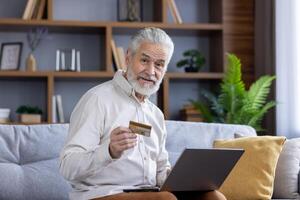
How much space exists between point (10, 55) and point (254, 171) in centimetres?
250

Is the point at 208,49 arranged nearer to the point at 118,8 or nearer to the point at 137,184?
the point at 118,8

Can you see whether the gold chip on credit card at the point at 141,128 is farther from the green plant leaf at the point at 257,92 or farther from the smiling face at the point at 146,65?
the green plant leaf at the point at 257,92

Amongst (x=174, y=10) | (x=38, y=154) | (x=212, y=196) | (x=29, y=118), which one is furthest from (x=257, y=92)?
(x=212, y=196)

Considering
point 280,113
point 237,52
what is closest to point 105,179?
point 280,113

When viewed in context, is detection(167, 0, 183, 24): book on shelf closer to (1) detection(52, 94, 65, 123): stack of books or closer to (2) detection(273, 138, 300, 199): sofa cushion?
(1) detection(52, 94, 65, 123): stack of books

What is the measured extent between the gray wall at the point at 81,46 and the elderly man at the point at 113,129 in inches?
100

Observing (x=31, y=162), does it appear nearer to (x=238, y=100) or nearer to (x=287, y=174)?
(x=287, y=174)

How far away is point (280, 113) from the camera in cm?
461

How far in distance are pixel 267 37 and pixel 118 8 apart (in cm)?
120

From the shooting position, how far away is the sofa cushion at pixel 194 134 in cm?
329

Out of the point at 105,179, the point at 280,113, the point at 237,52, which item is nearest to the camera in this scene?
the point at 105,179

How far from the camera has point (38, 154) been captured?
3.06m

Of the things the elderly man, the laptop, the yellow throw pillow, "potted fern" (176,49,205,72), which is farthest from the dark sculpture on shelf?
the laptop

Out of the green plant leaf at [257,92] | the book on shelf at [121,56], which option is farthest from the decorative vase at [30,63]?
the green plant leaf at [257,92]
